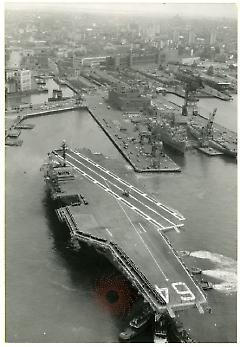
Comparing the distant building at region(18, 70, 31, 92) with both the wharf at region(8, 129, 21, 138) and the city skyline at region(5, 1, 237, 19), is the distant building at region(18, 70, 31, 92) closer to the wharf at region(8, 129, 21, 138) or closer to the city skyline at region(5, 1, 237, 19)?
the wharf at region(8, 129, 21, 138)

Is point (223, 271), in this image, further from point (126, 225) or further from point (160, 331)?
point (160, 331)

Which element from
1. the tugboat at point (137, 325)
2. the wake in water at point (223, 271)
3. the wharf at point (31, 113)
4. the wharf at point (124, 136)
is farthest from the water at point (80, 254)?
the wharf at point (31, 113)

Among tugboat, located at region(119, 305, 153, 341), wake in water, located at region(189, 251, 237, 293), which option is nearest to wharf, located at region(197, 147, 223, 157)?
wake in water, located at region(189, 251, 237, 293)

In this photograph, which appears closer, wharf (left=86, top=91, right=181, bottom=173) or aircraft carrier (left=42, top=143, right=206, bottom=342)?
aircraft carrier (left=42, top=143, right=206, bottom=342)

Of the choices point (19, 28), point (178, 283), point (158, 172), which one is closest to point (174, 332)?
point (178, 283)

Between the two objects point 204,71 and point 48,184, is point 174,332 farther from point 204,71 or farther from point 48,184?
point 204,71
